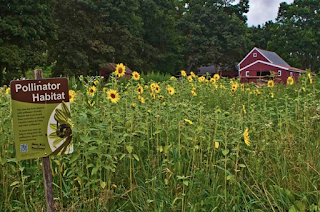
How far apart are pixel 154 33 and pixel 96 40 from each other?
35.5 feet

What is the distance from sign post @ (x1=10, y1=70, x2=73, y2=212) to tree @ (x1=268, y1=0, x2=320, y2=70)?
45888 millimetres

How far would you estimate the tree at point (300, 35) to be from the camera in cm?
4372

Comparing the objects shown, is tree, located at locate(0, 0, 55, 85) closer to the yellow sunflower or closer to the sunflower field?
the yellow sunflower

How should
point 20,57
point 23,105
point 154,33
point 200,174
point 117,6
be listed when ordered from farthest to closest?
point 154,33 < point 117,6 < point 20,57 < point 200,174 < point 23,105

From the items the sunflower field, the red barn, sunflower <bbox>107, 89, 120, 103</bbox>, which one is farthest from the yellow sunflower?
the red barn

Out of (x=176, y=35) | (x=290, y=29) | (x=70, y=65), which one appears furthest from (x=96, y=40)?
(x=290, y=29)

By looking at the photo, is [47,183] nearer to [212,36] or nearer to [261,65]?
[261,65]

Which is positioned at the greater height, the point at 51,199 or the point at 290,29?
A: the point at 290,29

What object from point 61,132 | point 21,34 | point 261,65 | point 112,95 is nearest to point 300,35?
point 261,65

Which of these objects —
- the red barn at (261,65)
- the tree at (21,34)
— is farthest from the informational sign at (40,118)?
the red barn at (261,65)

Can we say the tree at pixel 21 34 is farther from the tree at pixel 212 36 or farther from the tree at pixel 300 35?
the tree at pixel 300 35

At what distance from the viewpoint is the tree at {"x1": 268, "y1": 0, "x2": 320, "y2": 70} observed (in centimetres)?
4372

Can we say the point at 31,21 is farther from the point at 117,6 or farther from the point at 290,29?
the point at 290,29

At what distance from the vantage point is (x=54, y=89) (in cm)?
220
